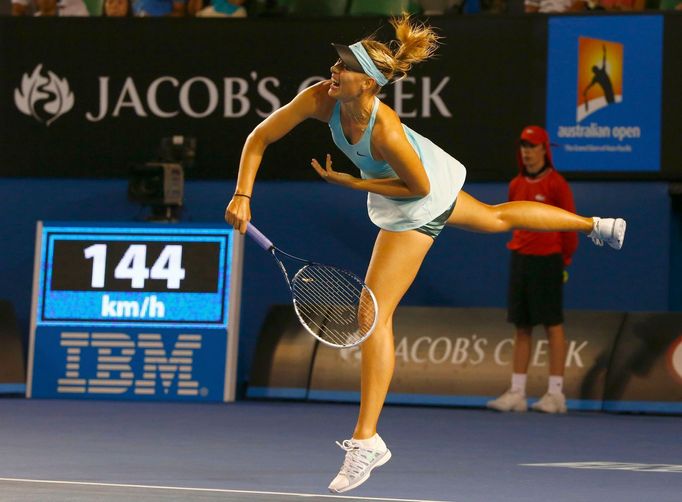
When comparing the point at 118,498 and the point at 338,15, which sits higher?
the point at 338,15

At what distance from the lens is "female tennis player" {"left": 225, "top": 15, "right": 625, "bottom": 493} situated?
615 cm

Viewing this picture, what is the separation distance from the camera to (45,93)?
1246 centimetres

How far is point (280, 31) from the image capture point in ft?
39.7

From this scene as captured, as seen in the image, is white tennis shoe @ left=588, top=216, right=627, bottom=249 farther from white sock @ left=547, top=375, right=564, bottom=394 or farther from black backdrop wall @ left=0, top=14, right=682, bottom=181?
black backdrop wall @ left=0, top=14, right=682, bottom=181

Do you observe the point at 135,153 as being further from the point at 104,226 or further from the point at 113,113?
the point at 104,226

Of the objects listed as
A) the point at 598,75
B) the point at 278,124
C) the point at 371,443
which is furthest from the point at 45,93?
the point at 371,443

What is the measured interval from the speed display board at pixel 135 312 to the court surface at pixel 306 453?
0.94 feet

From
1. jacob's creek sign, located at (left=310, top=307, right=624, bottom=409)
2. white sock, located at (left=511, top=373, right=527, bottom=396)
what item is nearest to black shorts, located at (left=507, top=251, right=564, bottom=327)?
white sock, located at (left=511, top=373, right=527, bottom=396)

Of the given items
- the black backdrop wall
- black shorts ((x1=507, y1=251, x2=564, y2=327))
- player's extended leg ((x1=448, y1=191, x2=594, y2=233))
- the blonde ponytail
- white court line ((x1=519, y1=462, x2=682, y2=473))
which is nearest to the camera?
the blonde ponytail

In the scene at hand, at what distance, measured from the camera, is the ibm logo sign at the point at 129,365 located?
36.3 ft

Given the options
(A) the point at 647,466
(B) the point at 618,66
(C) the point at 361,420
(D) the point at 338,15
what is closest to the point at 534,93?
(B) the point at 618,66

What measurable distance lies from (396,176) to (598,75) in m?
5.56

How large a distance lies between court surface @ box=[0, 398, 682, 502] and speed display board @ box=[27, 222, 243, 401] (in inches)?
11.3

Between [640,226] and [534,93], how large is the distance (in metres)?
1.30
